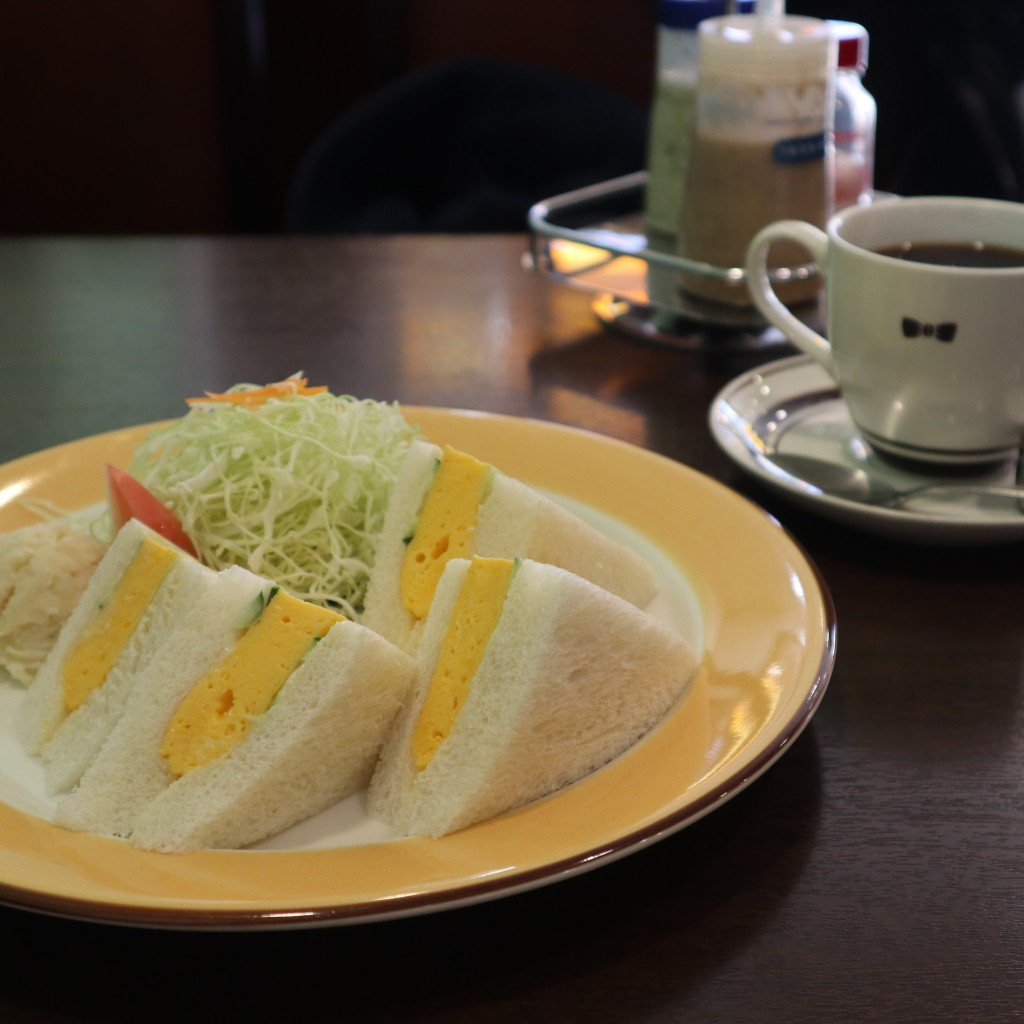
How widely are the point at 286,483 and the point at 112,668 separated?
403mm

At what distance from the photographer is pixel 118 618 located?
A: 4.49 ft

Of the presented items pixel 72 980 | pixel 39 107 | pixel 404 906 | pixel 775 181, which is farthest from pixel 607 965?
pixel 39 107

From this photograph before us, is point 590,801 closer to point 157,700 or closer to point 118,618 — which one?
point 157,700

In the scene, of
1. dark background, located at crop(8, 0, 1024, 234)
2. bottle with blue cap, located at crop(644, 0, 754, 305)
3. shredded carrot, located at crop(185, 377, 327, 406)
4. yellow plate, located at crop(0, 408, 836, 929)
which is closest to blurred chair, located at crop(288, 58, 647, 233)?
dark background, located at crop(8, 0, 1024, 234)

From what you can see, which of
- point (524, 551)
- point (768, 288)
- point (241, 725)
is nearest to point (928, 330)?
point (768, 288)

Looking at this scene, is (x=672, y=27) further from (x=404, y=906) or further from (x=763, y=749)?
(x=404, y=906)

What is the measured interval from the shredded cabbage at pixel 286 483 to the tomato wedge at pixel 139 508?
2 centimetres

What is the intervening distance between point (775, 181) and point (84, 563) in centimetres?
155

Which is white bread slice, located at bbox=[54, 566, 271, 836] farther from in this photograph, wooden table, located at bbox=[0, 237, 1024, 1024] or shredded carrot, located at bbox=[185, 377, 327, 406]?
shredded carrot, located at bbox=[185, 377, 327, 406]

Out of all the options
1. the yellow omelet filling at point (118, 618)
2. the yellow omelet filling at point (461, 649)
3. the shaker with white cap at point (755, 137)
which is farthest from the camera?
the shaker with white cap at point (755, 137)

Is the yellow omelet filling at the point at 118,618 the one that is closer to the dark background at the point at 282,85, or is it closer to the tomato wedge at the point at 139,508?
the tomato wedge at the point at 139,508

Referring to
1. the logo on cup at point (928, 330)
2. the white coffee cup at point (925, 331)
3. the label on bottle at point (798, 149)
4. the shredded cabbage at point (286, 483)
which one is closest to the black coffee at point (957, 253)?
the white coffee cup at point (925, 331)

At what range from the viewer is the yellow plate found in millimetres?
928

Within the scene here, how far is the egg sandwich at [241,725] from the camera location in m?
1.12
